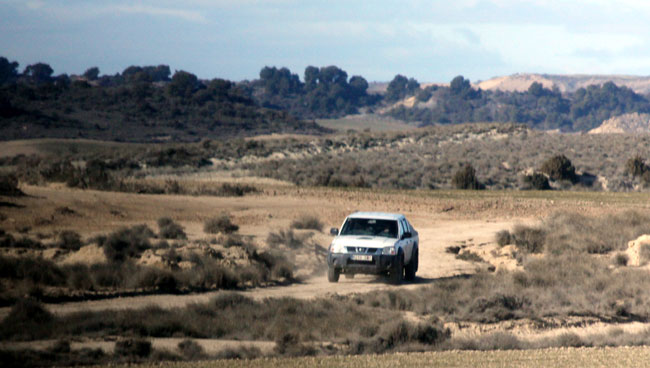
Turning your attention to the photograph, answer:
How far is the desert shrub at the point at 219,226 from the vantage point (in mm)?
31125

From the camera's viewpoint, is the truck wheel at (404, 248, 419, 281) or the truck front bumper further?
the truck wheel at (404, 248, 419, 281)

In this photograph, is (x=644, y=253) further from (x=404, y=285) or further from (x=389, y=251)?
(x=389, y=251)

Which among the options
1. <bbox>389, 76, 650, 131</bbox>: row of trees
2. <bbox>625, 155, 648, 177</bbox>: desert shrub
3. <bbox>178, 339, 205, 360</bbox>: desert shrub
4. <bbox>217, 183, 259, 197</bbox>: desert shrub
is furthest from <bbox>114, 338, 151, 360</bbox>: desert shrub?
<bbox>389, 76, 650, 131</bbox>: row of trees

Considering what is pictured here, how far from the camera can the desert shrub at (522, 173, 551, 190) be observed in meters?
57.2

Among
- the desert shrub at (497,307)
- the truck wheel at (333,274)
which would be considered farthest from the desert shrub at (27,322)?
the desert shrub at (497,307)

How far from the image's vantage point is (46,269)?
68.7ft

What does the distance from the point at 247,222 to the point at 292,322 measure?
17.7 m

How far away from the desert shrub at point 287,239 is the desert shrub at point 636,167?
124 feet

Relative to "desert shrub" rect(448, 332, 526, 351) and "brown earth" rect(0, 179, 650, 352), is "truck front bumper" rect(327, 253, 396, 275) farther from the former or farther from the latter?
"desert shrub" rect(448, 332, 526, 351)

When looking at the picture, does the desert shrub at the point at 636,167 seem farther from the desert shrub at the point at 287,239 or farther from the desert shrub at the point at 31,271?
the desert shrub at the point at 31,271

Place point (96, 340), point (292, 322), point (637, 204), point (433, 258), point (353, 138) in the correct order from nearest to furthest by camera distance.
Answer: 1. point (96, 340)
2. point (292, 322)
3. point (433, 258)
4. point (637, 204)
5. point (353, 138)

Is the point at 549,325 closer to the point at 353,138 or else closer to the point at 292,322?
the point at 292,322

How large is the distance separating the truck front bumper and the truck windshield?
87 centimetres

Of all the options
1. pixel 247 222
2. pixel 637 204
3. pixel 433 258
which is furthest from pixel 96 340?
pixel 637 204
